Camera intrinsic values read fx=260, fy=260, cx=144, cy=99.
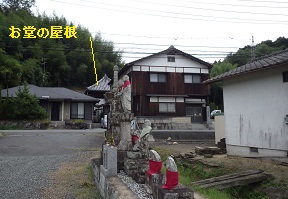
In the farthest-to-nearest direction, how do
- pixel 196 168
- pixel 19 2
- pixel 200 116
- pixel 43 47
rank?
pixel 19 2 < pixel 43 47 < pixel 200 116 < pixel 196 168

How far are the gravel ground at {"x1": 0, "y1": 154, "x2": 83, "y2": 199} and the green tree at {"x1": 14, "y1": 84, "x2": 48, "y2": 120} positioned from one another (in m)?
13.9

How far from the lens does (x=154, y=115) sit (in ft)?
84.4

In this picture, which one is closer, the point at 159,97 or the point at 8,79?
the point at 159,97

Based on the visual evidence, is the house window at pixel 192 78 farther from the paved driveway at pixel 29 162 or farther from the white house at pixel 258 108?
the white house at pixel 258 108

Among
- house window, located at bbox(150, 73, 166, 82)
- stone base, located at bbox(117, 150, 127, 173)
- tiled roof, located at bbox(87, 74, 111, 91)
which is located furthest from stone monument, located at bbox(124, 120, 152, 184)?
tiled roof, located at bbox(87, 74, 111, 91)

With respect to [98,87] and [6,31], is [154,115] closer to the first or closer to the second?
[98,87]

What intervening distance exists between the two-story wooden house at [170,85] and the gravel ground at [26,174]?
15.1 m

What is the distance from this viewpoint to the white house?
857 cm

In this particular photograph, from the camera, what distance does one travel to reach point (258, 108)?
9523mm

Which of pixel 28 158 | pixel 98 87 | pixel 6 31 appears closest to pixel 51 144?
pixel 28 158

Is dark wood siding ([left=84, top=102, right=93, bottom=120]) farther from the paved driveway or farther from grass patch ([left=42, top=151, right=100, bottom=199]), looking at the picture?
grass patch ([left=42, top=151, right=100, bottom=199])

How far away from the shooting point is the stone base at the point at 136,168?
18.7 ft

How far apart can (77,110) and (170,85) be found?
10917 millimetres

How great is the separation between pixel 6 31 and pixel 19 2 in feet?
58.9
